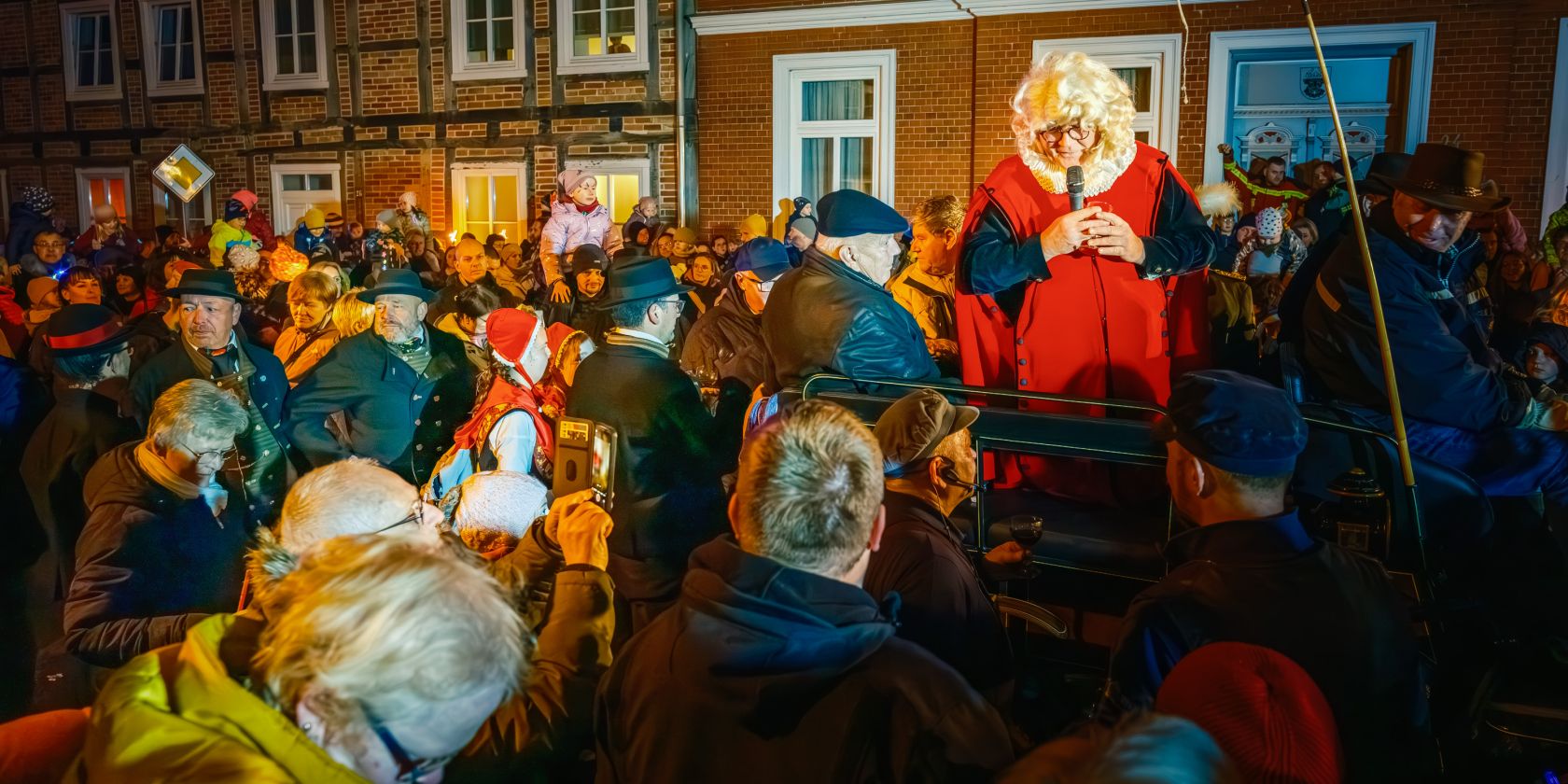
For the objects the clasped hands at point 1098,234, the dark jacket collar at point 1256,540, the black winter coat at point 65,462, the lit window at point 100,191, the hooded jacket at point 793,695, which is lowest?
the black winter coat at point 65,462

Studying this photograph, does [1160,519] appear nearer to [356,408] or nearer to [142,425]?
[356,408]

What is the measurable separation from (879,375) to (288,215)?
59.8 feet

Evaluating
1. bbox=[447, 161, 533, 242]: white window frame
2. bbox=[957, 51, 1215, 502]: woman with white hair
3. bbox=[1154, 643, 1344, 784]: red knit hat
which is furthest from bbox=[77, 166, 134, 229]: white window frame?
bbox=[1154, 643, 1344, 784]: red knit hat

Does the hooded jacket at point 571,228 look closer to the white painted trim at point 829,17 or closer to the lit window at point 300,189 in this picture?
the white painted trim at point 829,17

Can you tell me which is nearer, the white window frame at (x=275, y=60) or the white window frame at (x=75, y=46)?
the white window frame at (x=275, y=60)

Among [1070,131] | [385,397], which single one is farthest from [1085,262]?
[385,397]

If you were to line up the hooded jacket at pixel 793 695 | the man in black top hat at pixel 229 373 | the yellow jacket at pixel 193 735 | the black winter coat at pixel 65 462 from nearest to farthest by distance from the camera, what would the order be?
1. the yellow jacket at pixel 193 735
2. the hooded jacket at pixel 793 695
3. the black winter coat at pixel 65 462
4. the man in black top hat at pixel 229 373

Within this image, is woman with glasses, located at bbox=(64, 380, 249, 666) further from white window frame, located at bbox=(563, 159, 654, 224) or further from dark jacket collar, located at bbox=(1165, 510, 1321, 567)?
white window frame, located at bbox=(563, 159, 654, 224)

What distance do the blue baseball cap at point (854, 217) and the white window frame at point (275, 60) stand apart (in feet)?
55.3

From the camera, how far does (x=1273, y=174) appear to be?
12.1m

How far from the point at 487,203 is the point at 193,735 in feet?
55.7

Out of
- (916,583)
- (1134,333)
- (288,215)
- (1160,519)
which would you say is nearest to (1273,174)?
(1134,333)

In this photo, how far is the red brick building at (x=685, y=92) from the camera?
12.1 metres

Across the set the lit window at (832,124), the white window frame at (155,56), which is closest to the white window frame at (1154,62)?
the lit window at (832,124)
